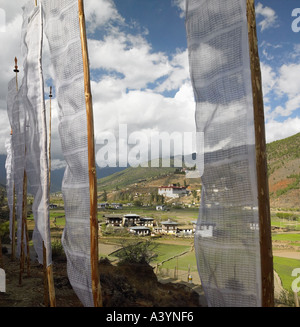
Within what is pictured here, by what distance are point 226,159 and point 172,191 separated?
37592 millimetres

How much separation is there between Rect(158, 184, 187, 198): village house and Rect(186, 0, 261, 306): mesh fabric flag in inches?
1459

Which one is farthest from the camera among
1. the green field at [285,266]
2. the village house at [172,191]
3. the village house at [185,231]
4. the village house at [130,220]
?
the village house at [172,191]

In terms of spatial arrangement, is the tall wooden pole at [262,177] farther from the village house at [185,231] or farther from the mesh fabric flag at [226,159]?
the village house at [185,231]

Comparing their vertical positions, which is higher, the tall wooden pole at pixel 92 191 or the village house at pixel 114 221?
the tall wooden pole at pixel 92 191

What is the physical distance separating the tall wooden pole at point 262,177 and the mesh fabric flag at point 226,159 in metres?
0.03

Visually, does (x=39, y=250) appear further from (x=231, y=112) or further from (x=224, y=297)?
(x=231, y=112)

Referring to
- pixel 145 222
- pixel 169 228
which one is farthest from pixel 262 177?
pixel 145 222

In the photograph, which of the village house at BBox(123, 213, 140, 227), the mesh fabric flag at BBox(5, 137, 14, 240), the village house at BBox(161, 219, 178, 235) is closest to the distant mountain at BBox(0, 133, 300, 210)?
the village house at BBox(123, 213, 140, 227)

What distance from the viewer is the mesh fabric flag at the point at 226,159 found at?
1.35 m

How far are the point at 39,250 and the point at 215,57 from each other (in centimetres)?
275

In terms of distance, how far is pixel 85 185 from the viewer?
1.96 m

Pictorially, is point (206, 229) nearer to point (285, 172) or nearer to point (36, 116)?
point (36, 116)

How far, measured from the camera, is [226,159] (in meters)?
1.42

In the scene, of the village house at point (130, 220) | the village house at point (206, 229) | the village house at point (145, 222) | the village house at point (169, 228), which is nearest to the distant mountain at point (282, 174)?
the village house at point (130, 220)
